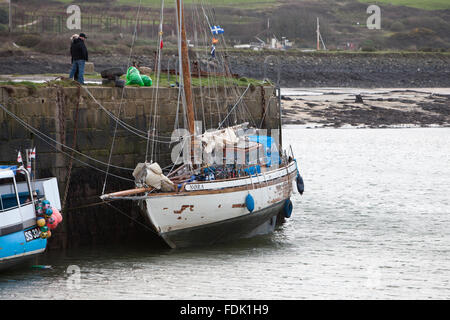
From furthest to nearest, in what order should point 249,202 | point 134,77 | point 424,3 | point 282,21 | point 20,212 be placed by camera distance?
1. point 424,3
2. point 282,21
3. point 134,77
4. point 249,202
5. point 20,212

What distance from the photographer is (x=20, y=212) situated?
55.8ft

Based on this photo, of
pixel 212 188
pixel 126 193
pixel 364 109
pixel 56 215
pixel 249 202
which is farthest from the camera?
pixel 364 109

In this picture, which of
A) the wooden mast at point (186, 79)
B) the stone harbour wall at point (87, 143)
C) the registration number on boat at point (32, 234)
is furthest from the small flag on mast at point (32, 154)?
the wooden mast at point (186, 79)

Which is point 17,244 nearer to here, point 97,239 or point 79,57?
point 97,239

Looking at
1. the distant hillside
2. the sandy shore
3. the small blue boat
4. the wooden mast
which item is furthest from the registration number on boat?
the distant hillside

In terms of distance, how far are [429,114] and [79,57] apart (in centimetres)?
4712

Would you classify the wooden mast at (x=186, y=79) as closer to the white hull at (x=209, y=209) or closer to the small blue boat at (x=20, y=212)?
the white hull at (x=209, y=209)

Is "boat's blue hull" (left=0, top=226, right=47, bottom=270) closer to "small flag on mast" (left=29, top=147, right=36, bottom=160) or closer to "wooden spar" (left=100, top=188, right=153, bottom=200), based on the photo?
"small flag on mast" (left=29, top=147, right=36, bottom=160)

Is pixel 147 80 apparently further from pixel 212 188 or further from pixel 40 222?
pixel 40 222

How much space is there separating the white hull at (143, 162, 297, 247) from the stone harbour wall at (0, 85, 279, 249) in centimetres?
126

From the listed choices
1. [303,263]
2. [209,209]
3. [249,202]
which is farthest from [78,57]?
[303,263]

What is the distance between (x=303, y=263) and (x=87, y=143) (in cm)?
615
